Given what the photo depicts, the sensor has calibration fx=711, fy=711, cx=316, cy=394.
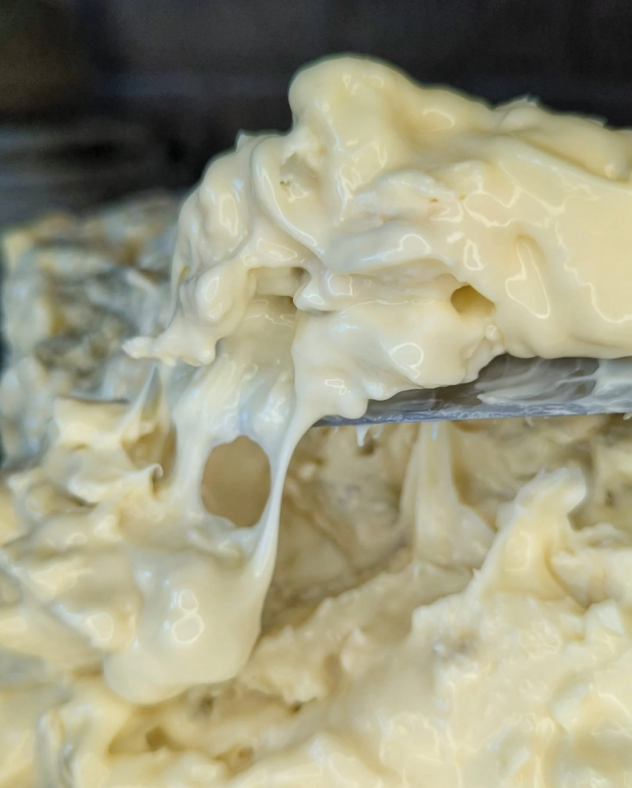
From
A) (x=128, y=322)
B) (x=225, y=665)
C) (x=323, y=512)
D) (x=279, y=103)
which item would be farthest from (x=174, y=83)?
(x=225, y=665)

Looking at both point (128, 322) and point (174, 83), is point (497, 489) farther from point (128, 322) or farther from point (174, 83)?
point (174, 83)

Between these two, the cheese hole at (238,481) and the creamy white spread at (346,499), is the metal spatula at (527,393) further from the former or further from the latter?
the cheese hole at (238,481)

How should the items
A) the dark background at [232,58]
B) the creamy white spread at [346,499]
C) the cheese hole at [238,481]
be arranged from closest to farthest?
the creamy white spread at [346,499] < the cheese hole at [238,481] < the dark background at [232,58]

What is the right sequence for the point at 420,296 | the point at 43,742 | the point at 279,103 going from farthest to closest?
the point at 279,103 < the point at 43,742 < the point at 420,296

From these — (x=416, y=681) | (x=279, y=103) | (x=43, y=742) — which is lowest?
(x=43, y=742)

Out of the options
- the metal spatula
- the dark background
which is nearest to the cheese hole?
the metal spatula

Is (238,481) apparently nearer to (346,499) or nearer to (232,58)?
(346,499)

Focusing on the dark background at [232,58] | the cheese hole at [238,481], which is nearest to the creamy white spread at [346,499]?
the cheese hole at [238,481]
